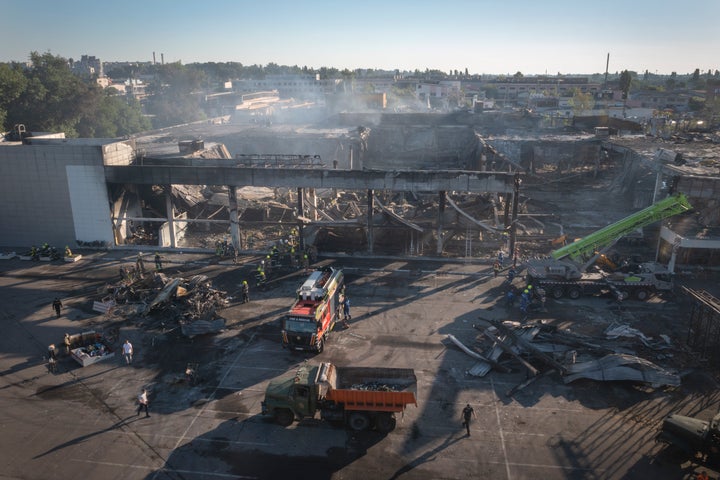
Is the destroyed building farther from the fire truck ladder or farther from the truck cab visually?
the truck cab

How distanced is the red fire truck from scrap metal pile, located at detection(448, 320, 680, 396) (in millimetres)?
6338

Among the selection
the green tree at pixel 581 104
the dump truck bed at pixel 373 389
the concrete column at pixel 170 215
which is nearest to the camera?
A: the dump truck bed at pixel 373 389

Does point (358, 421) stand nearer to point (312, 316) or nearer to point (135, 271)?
point (312, 316)

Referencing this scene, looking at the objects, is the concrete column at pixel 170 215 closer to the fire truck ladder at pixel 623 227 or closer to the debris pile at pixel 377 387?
the debris pile at pixel 377 387

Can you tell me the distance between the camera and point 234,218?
36844 mm

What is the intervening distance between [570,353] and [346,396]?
11.1 meters

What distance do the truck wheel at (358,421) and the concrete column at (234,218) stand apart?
21.6m

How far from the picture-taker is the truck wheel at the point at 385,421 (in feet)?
57.4

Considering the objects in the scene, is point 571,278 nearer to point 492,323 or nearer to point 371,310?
point 492,323

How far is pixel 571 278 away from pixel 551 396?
11.0 meters

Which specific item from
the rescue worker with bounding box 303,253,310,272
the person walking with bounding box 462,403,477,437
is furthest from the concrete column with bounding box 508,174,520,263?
the person walking with bounding box 462,403,477,437

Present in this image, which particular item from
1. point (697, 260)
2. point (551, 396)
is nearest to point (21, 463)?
point (551, 396)

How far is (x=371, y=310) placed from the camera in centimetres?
2798

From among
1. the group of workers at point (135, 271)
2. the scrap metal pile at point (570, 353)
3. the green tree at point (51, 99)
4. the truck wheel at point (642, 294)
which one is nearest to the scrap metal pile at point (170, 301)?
the group of workers at point (135, 271)
